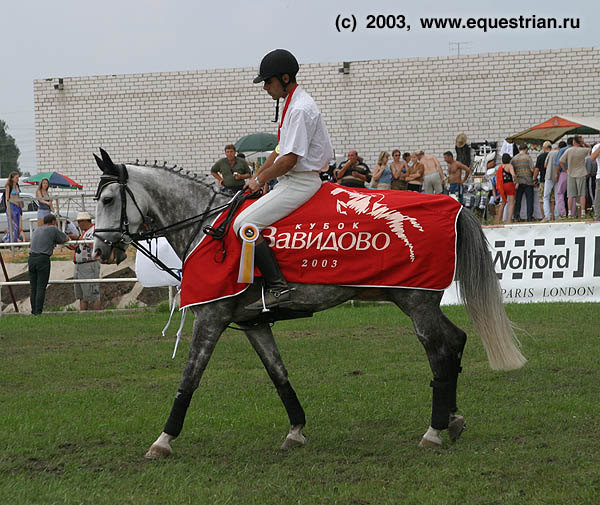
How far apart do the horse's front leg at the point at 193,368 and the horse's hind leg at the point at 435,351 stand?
4.50 ft

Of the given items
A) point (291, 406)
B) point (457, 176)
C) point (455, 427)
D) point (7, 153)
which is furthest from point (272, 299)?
point (7, 153)

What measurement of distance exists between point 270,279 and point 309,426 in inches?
62.4

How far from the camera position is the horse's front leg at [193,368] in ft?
21.0

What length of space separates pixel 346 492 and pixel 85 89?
30.1 metres

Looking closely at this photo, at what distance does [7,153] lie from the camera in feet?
399

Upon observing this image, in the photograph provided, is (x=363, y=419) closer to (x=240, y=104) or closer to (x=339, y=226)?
(x=339, y=226)

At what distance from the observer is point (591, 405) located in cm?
745

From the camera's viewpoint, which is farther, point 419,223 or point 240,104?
point 240,104

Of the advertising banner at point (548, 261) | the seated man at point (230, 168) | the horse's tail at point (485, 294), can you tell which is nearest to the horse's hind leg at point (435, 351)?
the horse's tail at point (485, 294)

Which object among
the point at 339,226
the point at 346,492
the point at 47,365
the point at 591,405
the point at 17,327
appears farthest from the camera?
the point at 17,327

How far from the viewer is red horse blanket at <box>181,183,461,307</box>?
6.46m

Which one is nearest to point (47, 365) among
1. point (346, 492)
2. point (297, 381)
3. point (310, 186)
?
point (297, 381)

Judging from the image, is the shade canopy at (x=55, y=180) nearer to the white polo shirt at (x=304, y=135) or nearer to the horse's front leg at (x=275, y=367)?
the horse's front leg at (x=275, y=367)

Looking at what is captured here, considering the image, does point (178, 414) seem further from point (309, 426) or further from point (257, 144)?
point (257, 144)
